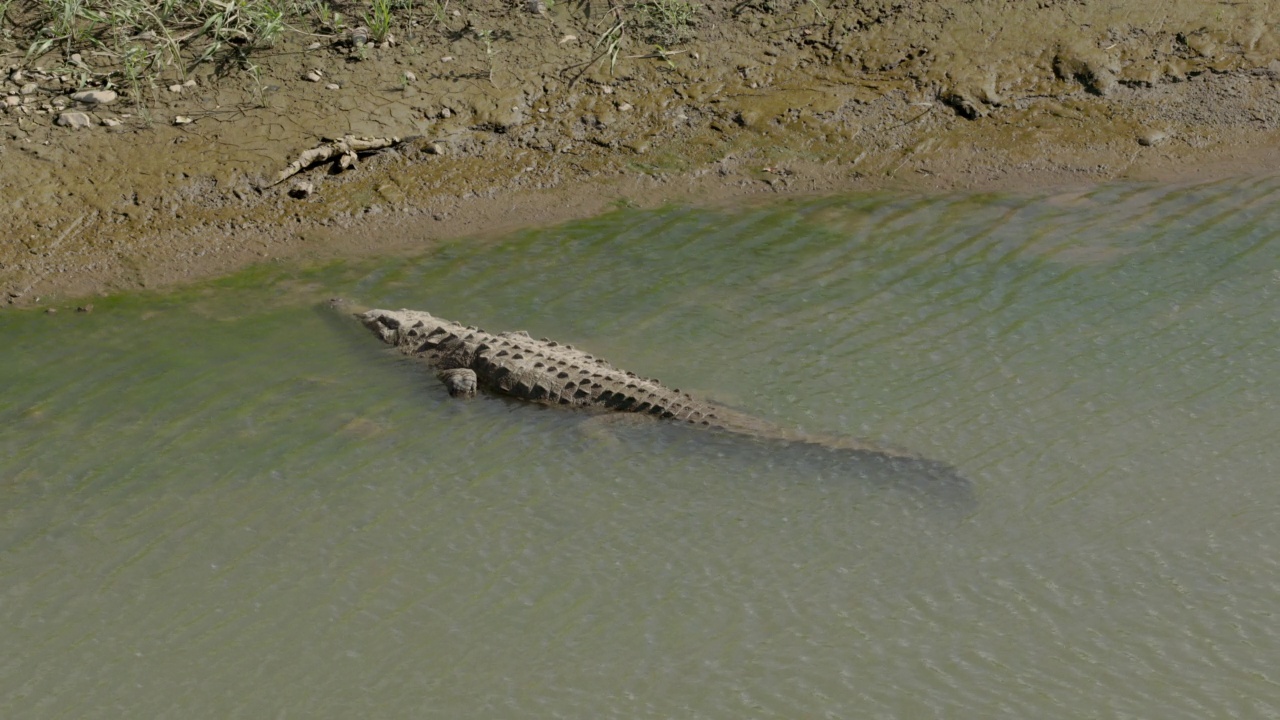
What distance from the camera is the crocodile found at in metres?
6.74

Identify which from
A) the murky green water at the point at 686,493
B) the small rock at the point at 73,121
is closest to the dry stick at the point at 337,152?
the murky green water at the point at 686,493

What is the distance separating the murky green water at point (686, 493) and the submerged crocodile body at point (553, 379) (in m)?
0.14

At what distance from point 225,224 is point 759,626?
539 cm

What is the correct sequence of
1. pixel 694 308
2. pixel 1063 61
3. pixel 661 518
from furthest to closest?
pixel 1063 61 < pixel 694 308 < pixel 661 518

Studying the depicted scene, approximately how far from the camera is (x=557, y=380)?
7.18 meters

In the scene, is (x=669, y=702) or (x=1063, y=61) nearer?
(x=669, y=702)

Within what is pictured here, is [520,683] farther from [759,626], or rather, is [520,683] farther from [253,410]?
[253,410]

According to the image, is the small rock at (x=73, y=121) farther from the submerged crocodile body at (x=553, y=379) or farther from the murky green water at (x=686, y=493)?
the submerged crocodile body at (x=553, y=379)

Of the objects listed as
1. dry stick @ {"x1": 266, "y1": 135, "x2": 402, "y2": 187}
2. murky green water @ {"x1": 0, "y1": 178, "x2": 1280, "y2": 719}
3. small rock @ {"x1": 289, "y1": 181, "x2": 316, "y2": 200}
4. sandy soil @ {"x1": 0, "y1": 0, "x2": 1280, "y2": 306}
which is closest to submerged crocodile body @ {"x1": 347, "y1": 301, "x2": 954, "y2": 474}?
murky green water @ {"x1": 0, "y1": 178, "x2": 1280, "y2": 719}

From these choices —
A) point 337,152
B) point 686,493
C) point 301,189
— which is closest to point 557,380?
point 686,493

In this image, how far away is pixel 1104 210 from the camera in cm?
921

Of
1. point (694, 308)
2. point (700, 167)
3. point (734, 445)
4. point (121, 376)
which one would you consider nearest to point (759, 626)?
point (734, 445)

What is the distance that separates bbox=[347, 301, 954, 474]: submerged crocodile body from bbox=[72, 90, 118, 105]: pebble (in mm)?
3331

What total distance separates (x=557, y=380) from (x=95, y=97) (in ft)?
15.5
